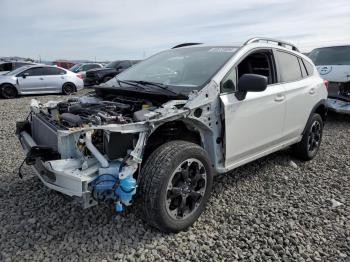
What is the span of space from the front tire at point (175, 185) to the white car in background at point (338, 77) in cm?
575

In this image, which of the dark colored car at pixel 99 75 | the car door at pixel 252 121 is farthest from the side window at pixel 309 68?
the dark colored car at pixel 99 75

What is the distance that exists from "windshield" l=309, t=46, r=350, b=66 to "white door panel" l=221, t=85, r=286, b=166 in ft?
17.3

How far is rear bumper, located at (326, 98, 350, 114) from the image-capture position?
7621 mm

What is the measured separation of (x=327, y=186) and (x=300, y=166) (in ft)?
2.34

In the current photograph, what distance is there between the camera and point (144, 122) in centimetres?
277

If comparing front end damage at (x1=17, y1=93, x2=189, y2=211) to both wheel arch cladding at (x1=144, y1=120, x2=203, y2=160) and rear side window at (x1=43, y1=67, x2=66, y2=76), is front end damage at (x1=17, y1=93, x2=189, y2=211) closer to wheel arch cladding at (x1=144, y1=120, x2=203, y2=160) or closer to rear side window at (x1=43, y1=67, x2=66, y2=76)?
wheel arch cladding at (x1=144, y1=120, x2=203, y2=160)

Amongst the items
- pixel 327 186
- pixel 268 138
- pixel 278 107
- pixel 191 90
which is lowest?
pixel 327 186

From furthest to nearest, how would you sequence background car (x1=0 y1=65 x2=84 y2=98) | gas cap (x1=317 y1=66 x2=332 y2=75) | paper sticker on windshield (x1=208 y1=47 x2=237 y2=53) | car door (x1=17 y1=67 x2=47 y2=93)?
A: car door (x1=17 y1=67 x2=47 y2=93) → background car (x1=0 y1=65 x2=84 y2=98) → gas cap (x1=317 y1=66 x2=332 y2=75) → paper sticker on windshield (x1=208 y1=47 x2=237 y2=53)

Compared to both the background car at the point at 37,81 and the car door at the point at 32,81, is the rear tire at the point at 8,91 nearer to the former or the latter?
the background car at the point at 37,81

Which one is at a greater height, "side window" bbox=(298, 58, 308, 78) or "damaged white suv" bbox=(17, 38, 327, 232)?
"side window" bbox=(298, 58, 308, 78)

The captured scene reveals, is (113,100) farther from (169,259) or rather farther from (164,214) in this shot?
(169,259)

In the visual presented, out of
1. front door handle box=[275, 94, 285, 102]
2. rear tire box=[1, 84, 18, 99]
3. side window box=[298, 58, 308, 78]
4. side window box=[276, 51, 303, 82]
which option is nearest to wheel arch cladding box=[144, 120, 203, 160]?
front door handle box=[275, 94, 285, 102]

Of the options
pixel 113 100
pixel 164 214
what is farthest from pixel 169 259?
pixel 113 100

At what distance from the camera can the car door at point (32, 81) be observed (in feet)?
44.2
